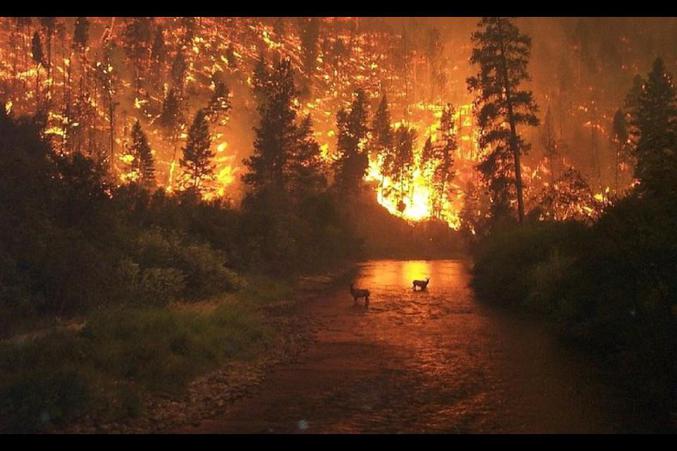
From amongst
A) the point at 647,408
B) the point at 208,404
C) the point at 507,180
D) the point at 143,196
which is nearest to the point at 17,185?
the point at 208,404

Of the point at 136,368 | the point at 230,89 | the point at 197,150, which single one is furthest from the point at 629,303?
the point at 230,89

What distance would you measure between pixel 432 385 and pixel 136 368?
7.93m

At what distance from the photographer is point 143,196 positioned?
3781cm

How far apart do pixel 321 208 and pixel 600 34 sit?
427 ft

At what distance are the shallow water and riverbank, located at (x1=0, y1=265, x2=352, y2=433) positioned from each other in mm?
1083

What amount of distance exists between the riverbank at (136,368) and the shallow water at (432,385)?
1.08 meters

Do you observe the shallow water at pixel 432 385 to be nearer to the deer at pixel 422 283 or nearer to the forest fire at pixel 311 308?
the forest fire at pixel 311 308

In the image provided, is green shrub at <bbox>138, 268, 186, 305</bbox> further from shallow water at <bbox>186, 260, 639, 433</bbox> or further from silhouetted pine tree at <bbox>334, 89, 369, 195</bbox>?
silhouetted pine tree at <bbox>334, 89, 369, 195</bbox>

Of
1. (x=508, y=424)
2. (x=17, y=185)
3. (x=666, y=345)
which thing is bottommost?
(x=508, y=424)

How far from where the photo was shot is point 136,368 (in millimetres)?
13250

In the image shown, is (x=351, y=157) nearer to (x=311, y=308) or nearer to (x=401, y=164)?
(x=401, y=164)

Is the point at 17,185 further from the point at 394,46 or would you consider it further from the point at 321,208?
the point at 394,46

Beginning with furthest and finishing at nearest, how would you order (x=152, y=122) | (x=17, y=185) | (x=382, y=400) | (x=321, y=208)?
(x=152, y=122) → (x=321, y=208) → (x=17, y=185) → (x=382, y=400)

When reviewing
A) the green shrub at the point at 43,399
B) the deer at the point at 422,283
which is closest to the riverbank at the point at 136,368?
the green shrub at the point at 43,399
